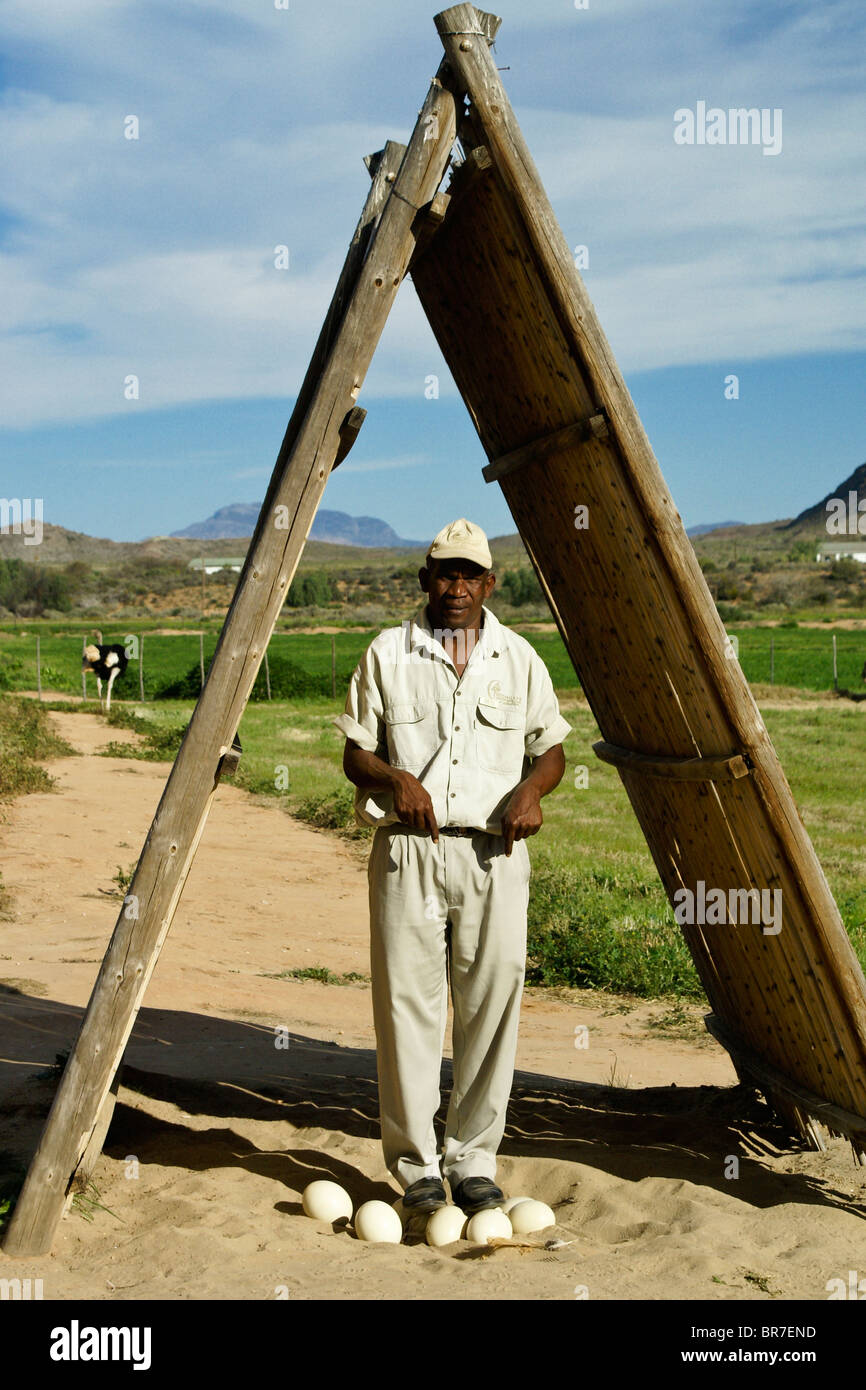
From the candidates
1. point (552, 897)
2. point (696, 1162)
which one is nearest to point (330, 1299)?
point (696, 1162)

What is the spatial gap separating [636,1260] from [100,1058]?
1.64 metres

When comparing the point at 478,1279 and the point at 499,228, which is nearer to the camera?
the point at 478,1279

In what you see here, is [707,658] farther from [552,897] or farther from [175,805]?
[552,897]

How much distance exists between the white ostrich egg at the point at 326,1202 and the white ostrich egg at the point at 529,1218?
523 millimetres

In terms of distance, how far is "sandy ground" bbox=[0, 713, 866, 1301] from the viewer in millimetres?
3293

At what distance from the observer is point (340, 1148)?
4.47 meters

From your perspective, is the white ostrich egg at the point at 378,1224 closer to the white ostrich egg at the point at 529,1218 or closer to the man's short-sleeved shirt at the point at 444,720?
the white ostrich egg at the point at 529,1218

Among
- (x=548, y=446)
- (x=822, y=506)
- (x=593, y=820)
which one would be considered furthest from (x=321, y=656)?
(x=822, y=506)

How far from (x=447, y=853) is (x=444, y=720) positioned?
40cm

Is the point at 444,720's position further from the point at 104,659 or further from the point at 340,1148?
the point at 104,659

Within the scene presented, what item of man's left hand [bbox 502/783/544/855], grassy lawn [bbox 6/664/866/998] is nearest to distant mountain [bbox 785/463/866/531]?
grassy lawn [bbox 6/664/866/998]

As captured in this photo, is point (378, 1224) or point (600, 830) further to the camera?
point (600, 830)

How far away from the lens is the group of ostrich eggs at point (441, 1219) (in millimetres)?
3479
